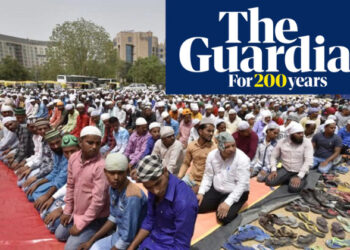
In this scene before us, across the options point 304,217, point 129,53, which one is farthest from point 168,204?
point 129,53

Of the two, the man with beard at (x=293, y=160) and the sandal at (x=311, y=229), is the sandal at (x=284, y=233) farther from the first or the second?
the man with beard at (x=293, y=160)

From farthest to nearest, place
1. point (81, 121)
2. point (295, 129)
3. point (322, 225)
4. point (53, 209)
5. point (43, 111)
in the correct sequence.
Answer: point (43, 111) → point (81, 121) → point (295, 129) → point (53, 209) → point (322, 225)

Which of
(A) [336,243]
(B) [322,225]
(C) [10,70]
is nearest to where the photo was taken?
(A) [336,243]

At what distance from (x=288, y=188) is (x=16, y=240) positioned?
368cm

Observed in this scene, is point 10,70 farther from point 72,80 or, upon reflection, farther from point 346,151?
point 346,151

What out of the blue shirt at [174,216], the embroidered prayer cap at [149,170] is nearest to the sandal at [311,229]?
the blue shirt at [174,216]

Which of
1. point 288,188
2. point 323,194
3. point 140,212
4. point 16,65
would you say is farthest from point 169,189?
point 16,65

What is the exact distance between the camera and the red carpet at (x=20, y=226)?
2625 mm

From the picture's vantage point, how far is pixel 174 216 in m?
1.80

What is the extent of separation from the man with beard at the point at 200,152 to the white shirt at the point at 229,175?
0.32 meters

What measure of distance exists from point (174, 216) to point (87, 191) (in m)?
1.08

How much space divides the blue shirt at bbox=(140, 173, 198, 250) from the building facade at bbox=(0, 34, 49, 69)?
4059 inches

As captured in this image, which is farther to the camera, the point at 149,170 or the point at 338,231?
the point at 338,231

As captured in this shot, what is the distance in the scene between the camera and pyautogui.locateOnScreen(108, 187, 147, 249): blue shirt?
2.00 m
